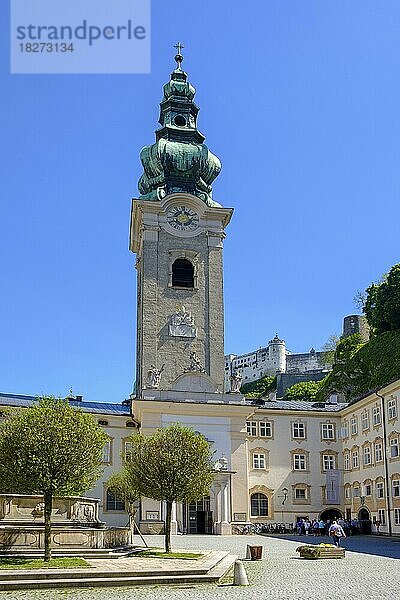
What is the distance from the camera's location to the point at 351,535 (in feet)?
171

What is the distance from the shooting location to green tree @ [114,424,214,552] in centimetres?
2903

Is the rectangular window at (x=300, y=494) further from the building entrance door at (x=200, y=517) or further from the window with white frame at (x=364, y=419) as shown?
the building entrance door at (x=200, y=517)

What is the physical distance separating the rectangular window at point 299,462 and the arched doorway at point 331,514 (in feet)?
11.4

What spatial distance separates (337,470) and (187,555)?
34.3m

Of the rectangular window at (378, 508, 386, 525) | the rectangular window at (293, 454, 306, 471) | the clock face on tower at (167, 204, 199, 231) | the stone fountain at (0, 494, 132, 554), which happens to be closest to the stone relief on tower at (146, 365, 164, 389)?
the clock face on tower at (167, 204, 199, 231)

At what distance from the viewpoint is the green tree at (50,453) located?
22.9m

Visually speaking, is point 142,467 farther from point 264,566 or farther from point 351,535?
point 351,535

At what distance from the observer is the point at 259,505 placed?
56.1m

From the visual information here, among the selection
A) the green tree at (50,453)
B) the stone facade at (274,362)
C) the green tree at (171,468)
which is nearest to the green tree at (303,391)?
the stone facade at (274,362)

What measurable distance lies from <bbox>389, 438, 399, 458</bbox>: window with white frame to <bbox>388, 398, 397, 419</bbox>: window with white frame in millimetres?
1483

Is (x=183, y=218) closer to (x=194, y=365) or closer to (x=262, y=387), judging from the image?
(x=194, y=365)

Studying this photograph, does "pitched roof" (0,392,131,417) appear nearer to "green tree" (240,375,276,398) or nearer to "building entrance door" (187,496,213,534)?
"building entrance door" (187,496,213,534)

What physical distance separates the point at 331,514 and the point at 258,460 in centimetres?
680

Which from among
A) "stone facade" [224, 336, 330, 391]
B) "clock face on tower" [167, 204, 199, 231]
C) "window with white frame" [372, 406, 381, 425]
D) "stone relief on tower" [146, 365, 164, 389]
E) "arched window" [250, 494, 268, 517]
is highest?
"stone facade" [224, 336, 330, 391]
